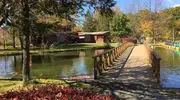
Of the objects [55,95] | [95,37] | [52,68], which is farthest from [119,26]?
[55,95]

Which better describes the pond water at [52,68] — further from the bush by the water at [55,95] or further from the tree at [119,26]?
the tree at [119,26]

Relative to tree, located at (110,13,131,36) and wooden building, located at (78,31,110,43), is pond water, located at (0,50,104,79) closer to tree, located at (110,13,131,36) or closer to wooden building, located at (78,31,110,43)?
wooden building, located at (78,31,110,43)

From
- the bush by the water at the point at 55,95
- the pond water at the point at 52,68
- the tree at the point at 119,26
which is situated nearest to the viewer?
the bush by the water at the point at 55,95

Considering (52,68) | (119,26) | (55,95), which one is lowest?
(52,68)

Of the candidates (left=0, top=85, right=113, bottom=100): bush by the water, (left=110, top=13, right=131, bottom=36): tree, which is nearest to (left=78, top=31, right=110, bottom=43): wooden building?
(left=110, top=13, right=131, bottom=36): tree

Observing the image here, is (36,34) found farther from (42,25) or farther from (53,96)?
(53,96)

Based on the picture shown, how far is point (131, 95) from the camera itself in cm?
768

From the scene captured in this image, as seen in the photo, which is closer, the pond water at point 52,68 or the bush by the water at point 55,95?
the bush by the water at point 55,95

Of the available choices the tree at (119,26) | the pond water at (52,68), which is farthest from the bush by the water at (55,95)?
the tree at (119,26)

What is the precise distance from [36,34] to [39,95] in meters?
4.59

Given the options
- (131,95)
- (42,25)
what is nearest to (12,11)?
(42,25)

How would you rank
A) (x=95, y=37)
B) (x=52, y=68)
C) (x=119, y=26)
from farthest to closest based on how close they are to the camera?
1. (x=95, y=37)
2. (x=119, y=26)
3. (x=52, y=68)

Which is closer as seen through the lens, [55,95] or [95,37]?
[55,95]

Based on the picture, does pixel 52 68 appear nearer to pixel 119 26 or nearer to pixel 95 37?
pixel 119 26
